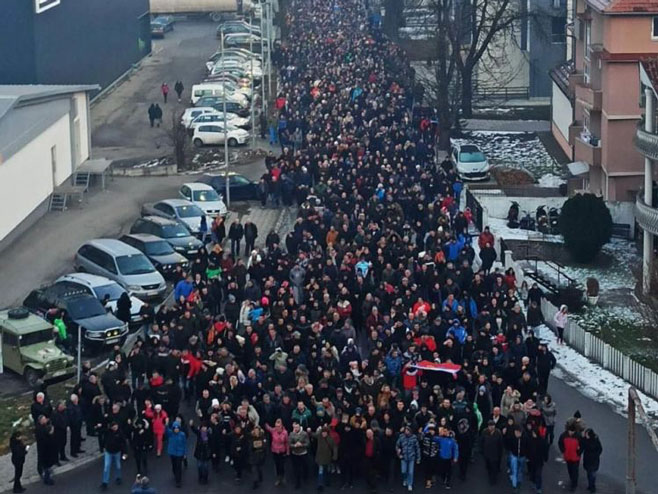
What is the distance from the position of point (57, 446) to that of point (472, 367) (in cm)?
716

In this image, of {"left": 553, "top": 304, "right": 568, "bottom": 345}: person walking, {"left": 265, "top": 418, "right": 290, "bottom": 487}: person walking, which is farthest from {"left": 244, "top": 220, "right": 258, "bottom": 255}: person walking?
{"left": 265, "top": 418, "right": 290, "bottom": 487}: person walking

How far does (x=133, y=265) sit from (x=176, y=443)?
11.9m

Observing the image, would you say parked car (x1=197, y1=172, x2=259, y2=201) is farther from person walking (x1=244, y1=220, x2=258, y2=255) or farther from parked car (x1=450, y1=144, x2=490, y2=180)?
person walking (x1=244, y1=220, x2=258, y2=255)

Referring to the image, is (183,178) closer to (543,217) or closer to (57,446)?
(543,217)

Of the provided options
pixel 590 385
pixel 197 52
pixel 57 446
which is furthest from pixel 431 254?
pixel 197 52

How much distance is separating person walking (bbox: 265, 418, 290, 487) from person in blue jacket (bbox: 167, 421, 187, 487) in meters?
1.37

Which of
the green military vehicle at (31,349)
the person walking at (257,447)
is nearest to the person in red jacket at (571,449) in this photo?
the person walking at (257,447)

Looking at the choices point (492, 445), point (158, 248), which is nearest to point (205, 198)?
point (158, 248)

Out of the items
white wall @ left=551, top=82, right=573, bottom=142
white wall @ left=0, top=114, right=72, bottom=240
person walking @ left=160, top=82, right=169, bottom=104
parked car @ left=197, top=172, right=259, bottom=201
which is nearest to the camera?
white wall @ left=0, top=114, right=72, bottom=240

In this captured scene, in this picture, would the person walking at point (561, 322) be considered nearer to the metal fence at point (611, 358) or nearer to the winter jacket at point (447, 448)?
the metal fence at point (611, 358)

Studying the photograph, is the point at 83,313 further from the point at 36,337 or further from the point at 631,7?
the point at 631,7

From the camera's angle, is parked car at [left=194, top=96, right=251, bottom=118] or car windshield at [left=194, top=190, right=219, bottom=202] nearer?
car windshield at [left=194, top=190, right=219, bottom=202]

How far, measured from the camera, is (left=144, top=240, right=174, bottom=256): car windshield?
3972cm

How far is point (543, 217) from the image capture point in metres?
45.4
